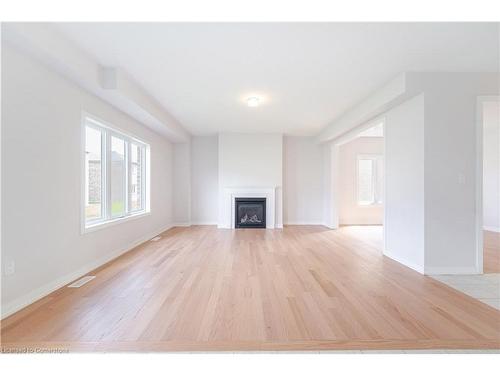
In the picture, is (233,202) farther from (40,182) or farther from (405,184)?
(40,182)

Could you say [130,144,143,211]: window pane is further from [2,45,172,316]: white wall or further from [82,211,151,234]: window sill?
[2,45,172,316]: white wall

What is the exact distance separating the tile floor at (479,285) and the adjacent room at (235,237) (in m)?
0.03

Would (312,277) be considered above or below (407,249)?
below

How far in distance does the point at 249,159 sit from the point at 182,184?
6.45 feet

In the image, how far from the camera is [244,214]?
693cm

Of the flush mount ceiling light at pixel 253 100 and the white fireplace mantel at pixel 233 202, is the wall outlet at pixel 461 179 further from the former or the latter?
the white fireplace mantel at pixel 233 202

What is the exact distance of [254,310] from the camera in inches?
88.2

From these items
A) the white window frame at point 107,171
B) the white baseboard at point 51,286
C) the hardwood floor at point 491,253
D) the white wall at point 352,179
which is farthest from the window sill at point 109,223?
the white wall at point 352,179

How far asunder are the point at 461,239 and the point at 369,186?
15.2ft

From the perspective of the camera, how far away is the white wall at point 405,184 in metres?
3.32

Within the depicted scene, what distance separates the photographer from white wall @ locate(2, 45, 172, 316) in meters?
2.17

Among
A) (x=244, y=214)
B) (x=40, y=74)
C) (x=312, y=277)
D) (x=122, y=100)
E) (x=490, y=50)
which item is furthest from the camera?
(x=244, y=214)
